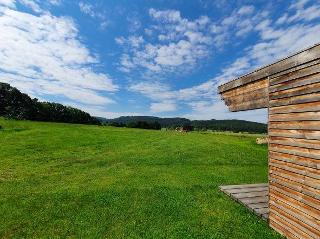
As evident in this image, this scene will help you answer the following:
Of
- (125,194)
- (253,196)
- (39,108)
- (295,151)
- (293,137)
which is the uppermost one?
(39,108)

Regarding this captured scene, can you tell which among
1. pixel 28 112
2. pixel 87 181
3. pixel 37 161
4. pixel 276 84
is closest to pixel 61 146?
pixel 37 161

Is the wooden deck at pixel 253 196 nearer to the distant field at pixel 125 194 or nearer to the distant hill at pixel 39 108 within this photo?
the distant field at pixel 125 194

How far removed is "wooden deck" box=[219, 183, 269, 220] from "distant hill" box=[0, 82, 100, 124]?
58.1 metres

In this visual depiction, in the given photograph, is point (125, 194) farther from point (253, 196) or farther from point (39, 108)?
point (39, 108)

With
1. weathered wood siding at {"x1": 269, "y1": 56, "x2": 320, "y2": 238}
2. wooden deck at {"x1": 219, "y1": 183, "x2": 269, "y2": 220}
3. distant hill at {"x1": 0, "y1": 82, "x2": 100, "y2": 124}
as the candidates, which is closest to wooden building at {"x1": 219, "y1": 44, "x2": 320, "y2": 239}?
weathered wood siding at {"x1": 269, "y1": 56, "x2": 320, "y2": 238}

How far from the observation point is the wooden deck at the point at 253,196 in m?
9.61

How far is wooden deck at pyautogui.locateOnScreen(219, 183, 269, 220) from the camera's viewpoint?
9609mm

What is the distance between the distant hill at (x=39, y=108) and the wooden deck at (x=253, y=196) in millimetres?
58052

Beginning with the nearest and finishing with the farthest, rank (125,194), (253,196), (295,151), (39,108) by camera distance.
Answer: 1. (295,151)
2. (253,196)
3. (125,194)
4. (39,108)

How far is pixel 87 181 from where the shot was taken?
13766 millimetres

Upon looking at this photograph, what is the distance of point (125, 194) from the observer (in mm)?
11508

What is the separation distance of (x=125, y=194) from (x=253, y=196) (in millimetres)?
5164

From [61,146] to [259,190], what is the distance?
19.0m

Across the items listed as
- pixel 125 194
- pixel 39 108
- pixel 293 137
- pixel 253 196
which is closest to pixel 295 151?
pixel 293 137
